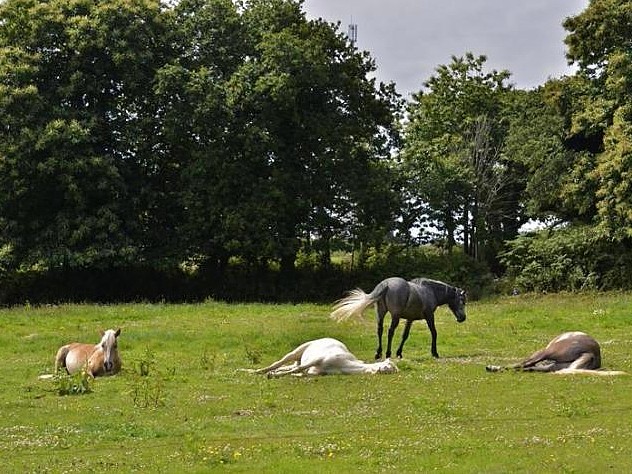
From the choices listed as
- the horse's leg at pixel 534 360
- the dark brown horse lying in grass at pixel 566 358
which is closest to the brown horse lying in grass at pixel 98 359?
the dark brown horse lying in grass at pixel 566 358

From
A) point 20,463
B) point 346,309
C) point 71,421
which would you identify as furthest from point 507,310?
point 20,463

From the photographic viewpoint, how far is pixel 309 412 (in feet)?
44.5

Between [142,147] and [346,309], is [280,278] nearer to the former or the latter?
[142,147]

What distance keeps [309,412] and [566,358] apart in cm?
638

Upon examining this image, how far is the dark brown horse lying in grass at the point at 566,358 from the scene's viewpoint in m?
17.3

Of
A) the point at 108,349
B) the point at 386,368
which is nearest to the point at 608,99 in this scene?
the point at 386,368

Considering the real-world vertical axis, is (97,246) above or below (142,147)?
below

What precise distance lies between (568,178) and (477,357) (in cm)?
2393

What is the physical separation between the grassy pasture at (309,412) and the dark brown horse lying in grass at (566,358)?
0.69 meters

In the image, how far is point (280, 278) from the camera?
45.2 m

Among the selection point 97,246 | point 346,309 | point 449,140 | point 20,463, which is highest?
point 449,140

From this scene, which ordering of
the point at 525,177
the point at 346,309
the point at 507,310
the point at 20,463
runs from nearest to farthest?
the point at 20,463
the point at 346,309
the point at 507,310
the point at 525,177

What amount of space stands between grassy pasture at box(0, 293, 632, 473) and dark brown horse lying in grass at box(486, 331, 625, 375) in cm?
69

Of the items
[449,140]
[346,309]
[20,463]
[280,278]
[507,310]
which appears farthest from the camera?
[449,140]
